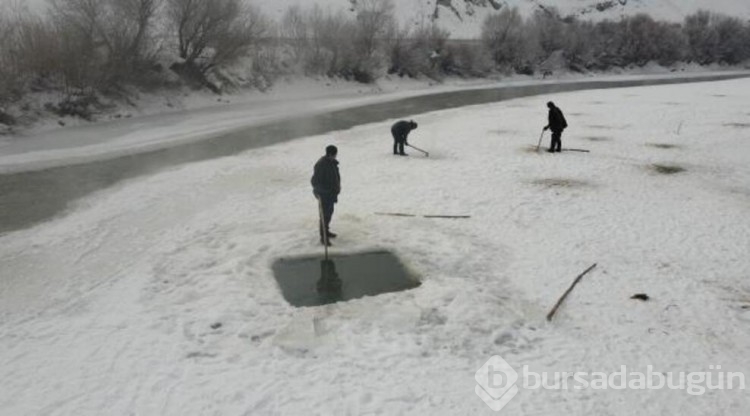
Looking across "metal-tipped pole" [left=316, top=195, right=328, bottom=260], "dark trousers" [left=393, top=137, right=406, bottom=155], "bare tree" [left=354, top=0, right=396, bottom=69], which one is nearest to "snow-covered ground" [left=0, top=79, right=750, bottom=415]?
"metal-tipped pole" [left=316, top=195, right=328, bottom=260]

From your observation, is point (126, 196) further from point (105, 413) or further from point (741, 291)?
point (741, 291)

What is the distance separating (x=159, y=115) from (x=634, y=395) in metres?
27.9

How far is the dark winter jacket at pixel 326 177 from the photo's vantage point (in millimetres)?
9641

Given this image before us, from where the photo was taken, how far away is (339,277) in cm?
895

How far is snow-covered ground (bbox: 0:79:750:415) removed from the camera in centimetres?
602

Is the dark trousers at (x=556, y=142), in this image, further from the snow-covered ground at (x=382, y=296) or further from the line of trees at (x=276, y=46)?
the line of trees at (x=276, y=46)

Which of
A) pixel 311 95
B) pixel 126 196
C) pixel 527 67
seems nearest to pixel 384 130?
pixel 126 196

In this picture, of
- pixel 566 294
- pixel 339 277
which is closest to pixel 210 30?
pixel 339 277

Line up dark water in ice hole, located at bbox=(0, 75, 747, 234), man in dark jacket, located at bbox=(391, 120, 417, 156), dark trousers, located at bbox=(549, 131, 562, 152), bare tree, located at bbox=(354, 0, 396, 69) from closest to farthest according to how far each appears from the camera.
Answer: dark water in ice hole, located at bbox=(0, 75, 747, 234) < man in dark jacket, located at bbox=(391, 120, 417, 156) < dark trousers, located at bbox=(549, 131, 562, 152) < bare tree, located at bbox=(354, 0, 396, 69)

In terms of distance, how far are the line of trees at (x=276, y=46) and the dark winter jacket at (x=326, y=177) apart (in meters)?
20.2

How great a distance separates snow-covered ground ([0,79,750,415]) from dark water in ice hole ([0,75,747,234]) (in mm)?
991

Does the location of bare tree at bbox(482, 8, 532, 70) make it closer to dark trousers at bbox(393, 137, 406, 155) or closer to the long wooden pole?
dark trousers at bbox(393, 137, 406, 155)

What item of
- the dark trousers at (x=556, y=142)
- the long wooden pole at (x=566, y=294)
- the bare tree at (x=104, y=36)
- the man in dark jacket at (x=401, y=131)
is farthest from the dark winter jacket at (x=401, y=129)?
the bare tree at (x=104, y=36)

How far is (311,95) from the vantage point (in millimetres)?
39750
